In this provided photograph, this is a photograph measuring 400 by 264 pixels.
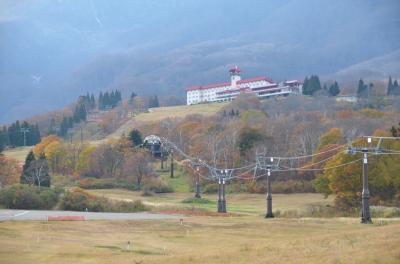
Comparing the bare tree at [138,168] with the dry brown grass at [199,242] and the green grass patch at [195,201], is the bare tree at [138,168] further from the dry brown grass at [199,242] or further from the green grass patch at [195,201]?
the dry brown grass at [199,242]

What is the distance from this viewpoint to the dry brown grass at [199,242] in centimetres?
2520

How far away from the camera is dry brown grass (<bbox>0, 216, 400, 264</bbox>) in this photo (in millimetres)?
25203

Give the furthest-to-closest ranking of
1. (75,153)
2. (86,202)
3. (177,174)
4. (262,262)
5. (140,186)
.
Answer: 1. (75,153)
2. (177,174)
3. (140,186)
4. (86,202)
5. (262,262)

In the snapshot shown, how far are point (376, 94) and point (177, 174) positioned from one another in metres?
91.8

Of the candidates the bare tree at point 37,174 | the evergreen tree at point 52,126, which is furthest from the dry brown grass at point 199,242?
the evergreen tree at point 52,126

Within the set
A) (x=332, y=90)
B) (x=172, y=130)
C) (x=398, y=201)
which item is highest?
(x=332, y=90)

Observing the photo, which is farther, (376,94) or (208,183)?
(376,94)

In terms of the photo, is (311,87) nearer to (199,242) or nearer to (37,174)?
(37,174)

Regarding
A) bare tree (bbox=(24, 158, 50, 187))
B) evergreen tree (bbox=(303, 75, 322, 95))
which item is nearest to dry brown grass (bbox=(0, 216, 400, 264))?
bare tree (bbox=(24, 158, 50, 187))

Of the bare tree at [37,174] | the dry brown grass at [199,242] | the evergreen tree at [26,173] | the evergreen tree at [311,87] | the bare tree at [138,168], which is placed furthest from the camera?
the evergreen tree at [311,87]

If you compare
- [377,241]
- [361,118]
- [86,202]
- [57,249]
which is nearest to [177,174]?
[361,118]

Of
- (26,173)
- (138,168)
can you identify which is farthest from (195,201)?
(26,173)

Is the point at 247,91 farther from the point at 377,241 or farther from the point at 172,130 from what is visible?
the point at 377,241

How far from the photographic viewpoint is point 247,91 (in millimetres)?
191000
